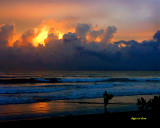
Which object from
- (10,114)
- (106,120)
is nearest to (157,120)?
(106,120)

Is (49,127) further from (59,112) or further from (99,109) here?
(99,109)

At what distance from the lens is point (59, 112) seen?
10953mm

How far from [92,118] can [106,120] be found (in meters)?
0.74

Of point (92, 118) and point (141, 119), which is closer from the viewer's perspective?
point (141, 119)

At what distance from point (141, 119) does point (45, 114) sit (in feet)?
18.1

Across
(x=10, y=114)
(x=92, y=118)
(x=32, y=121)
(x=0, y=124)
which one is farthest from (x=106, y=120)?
(x=10, y=114)

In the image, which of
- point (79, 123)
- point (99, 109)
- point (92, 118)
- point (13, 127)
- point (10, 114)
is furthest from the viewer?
point (99, 109)

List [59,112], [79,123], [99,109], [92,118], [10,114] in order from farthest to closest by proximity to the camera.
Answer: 1. [99,109]
2. [59,112]
3. [10,114]
4. [92,118]
5. [79,123]

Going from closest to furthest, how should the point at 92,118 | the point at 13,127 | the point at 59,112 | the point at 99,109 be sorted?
the point at 13,127, the point at 92,118, the point at 59,112, the point at 99,109

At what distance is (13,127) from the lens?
702 cm

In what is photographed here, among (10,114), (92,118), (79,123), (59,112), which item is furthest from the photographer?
(59,112)

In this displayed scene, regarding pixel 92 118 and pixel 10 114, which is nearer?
pixel 92 118

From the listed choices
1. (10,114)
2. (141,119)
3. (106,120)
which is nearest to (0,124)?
(10,114)

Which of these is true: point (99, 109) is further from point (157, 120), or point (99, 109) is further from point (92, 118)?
point (157, 120)
